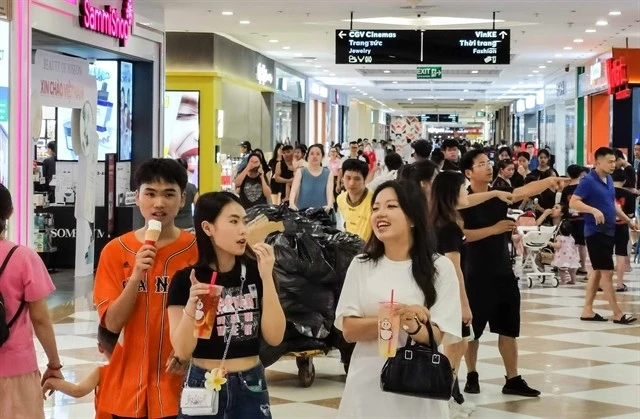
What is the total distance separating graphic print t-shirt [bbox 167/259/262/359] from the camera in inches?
130

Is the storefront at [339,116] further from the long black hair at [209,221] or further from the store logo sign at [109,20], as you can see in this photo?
the long black hair at [209,221]

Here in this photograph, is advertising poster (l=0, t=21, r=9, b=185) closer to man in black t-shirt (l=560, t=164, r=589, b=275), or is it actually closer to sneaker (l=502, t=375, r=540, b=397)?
sneaker (l=502, t=375, r=540, b=397)

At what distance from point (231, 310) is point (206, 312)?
0.58ft

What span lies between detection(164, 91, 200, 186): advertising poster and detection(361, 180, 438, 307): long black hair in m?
16.9

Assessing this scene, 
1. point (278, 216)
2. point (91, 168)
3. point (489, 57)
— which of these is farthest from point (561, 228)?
point (278, 216)

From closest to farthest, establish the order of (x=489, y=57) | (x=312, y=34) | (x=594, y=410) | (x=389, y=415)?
(x=389, y=415), (x=594, y=410), (x=489, y=57), (x=312, y=34)

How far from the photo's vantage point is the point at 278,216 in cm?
702

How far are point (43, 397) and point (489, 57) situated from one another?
13376 mm

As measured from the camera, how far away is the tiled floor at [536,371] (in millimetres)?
6691

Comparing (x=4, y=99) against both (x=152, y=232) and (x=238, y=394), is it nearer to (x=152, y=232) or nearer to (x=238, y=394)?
(x=152, y=232)

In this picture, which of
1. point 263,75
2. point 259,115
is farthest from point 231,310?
point 259,115

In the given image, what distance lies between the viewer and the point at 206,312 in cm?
317

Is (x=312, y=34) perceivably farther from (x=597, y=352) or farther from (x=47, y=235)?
(x=597, y=352)

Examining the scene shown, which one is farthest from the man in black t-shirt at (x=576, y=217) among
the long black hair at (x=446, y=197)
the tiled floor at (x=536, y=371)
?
the long black hair at (x=446, y=197)
